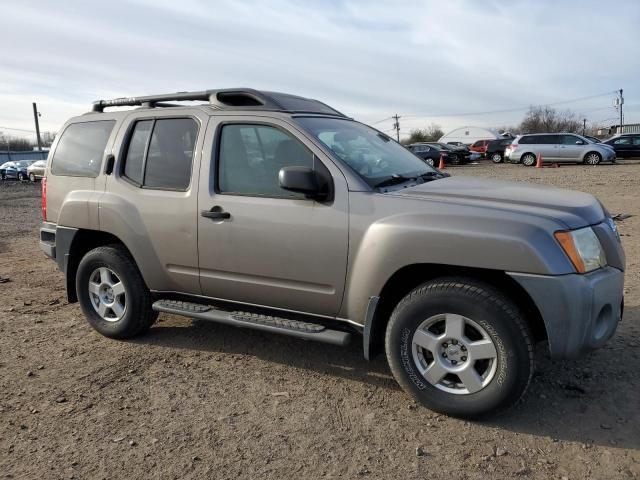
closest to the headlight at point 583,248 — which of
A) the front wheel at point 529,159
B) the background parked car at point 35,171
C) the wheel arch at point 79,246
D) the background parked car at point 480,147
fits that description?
the wheel arch at point 79,246

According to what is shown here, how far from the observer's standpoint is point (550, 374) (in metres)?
3.77

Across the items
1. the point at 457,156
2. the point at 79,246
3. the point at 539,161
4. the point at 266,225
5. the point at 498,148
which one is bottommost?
the point at 79,246

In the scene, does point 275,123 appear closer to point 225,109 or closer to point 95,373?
point 225,109

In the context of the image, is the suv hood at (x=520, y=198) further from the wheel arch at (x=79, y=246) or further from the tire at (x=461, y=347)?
the wheel arch at (x=79, y=246)

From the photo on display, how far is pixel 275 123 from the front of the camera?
3824 mm

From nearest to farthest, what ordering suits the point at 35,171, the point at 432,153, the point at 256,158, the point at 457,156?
the point at 256,158, the point at 35,171, the point at 432,153, the point at 457,156

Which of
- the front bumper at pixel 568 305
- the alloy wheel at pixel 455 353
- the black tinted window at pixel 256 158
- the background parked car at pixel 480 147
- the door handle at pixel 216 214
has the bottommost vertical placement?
the alloy wheel at pixel 455 353

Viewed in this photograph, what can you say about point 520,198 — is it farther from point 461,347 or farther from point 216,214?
point 216,214

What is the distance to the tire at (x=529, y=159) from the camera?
26234mm

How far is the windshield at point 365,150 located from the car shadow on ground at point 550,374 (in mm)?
1438

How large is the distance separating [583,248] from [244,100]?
8.44 ft

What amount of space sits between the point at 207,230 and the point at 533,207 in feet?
7.16

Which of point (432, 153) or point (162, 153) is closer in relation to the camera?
point (162, 153)

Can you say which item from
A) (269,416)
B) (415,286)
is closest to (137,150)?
(269,416)
